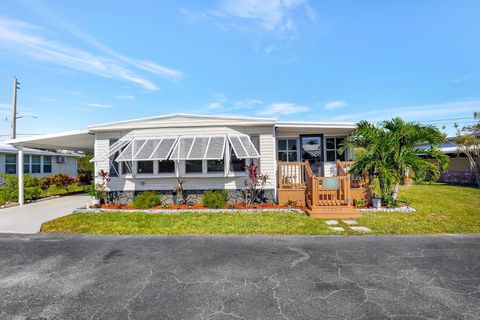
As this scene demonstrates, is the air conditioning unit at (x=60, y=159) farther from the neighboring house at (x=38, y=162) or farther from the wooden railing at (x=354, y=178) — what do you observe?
the wooden railing at (x=354, y=178)

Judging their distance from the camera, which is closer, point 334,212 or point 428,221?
point 428,221

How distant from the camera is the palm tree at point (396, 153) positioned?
31.0 feet

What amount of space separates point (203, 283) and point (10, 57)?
1544cm

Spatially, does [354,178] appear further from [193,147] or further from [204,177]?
[193,147]

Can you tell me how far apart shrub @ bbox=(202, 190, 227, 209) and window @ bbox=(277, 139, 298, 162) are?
437cm

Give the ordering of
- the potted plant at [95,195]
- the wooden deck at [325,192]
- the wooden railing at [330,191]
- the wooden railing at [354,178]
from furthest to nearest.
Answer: the potted plant at [95,195] < the wooden railing at [354,178] < the wooden railing at [330,191] < the wooden deck at [325,192]

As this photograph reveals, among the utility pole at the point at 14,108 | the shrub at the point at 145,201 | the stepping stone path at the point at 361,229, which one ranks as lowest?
the stepping stone path at the point at 361,229

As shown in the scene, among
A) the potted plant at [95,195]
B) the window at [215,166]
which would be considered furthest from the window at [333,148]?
the potted plant at [95,195]

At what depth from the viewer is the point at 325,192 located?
915 centimetres

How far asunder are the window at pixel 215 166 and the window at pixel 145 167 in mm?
2668

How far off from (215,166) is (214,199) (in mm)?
1679

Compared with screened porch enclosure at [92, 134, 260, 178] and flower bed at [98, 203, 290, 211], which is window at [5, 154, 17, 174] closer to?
screened porch enclosure at [92, 134, 260, 178]

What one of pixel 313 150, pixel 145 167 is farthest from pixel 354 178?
pixel 145 167

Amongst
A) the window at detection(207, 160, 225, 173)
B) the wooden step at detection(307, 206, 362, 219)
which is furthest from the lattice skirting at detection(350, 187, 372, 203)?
the window at detection(207, 160, 225, 173)
